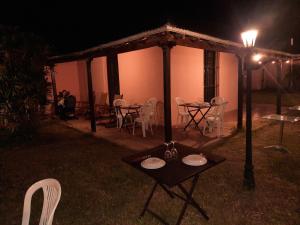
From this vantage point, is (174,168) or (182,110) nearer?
(174,168)

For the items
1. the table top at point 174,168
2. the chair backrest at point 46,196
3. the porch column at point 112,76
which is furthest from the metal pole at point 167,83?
the porch column at point 112,76

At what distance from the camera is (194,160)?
2.09 m

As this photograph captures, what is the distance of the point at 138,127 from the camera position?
6543 mm

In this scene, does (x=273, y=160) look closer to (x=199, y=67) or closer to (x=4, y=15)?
(x=199, y=67)

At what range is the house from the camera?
4.14 m

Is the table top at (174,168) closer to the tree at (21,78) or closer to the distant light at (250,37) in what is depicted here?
the distant light at (250,37)

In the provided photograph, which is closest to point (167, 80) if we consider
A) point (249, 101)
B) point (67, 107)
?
point (249, 101)

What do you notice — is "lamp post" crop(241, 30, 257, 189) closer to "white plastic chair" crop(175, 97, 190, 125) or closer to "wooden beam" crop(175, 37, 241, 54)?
"wooden beam" crop(175, 37, 241, 54)

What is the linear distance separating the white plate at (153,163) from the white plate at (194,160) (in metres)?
0.22

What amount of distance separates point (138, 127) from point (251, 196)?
4182 mm

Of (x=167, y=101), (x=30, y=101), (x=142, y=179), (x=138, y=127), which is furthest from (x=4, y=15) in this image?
(x=142, y=179)

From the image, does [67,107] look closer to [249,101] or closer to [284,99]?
[249,101]

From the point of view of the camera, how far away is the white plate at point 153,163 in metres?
2.05

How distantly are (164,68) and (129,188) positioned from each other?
2.18 metres
